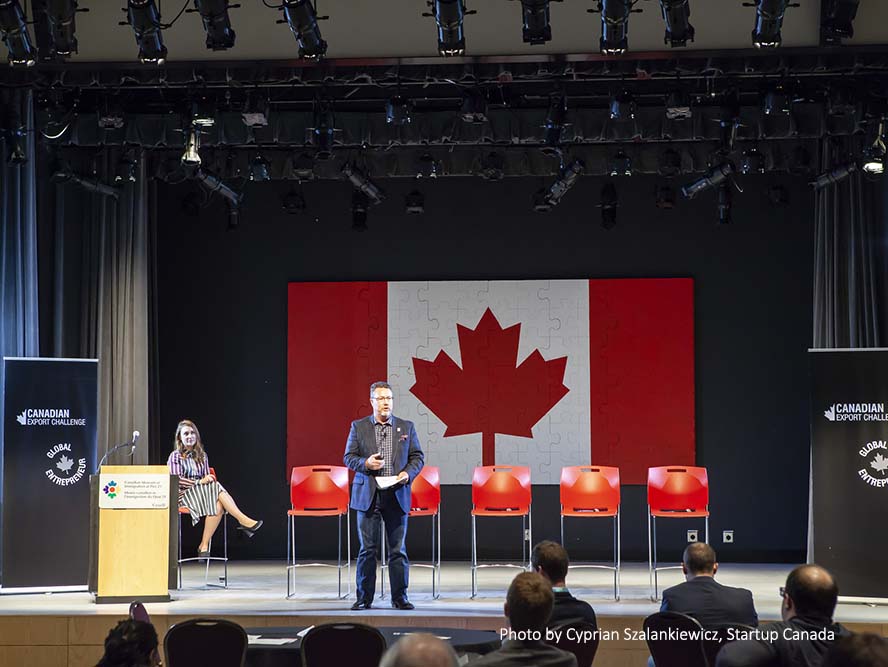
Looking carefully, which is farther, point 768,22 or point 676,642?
point 768,22

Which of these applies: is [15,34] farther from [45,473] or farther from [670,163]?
[670,163]

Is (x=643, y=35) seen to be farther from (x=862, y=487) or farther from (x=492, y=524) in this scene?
(x=492, y=524)

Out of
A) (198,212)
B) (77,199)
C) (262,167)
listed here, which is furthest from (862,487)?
(77,199)

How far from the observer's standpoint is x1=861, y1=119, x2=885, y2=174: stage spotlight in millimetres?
8445

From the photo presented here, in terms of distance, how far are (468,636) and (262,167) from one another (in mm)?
5905

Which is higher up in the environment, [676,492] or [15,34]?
[15,34]

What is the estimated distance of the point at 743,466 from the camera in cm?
1057

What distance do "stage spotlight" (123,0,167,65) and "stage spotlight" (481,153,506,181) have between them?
3.54 meters

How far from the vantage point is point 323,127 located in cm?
886

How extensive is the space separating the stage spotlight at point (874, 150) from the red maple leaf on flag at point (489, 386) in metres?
3.36

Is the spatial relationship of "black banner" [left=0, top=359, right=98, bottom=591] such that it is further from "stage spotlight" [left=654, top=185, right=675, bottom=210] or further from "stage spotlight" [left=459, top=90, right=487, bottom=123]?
"stage spotlight" [left=654, top=185, right=675, bottom=210]

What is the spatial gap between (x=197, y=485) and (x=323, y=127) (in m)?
3.06

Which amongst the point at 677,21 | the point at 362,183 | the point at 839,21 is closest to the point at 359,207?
the point at 362,183

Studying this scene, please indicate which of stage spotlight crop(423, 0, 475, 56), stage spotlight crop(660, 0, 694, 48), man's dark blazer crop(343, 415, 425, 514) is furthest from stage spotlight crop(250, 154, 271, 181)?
stage spotlight crop(660, 0, 694, 48)
